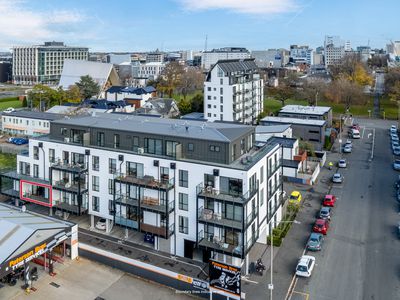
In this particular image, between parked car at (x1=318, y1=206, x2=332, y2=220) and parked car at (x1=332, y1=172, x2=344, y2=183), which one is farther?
parked car at (x1=332, y1=172, x2=344, y2=183)

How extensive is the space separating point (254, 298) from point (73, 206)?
557 inches

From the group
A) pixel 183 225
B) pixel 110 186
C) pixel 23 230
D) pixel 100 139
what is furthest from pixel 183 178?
pixel 23 230

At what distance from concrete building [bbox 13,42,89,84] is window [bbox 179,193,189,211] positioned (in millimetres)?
146949

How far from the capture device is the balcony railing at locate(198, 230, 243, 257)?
21.8 meters

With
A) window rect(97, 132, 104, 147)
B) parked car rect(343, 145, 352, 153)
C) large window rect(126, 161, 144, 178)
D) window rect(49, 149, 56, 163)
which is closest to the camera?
large window rect(126, 161, 144, 178)

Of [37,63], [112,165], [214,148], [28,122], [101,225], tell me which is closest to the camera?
[214,148]

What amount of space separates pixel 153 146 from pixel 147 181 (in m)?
2.44

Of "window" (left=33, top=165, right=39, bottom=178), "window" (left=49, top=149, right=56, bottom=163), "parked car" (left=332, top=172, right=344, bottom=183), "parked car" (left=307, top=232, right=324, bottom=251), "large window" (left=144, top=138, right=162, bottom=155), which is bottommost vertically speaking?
"parked car" (left=307, top=232, right=324, bottom=251)

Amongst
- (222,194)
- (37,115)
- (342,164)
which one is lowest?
(342,164)

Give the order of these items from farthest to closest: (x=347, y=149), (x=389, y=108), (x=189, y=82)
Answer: (x=189, y=82) < (x=389, y=108) < (x=347, y=149)

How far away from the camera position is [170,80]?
310 feet

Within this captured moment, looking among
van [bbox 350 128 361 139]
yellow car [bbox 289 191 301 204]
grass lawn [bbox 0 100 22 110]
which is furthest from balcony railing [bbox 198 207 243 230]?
grass lawn [bbox 0 100 22 110]

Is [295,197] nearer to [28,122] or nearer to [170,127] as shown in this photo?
[170,127]

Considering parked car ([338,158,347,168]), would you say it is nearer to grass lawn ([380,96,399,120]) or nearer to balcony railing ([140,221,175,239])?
balcony railing ([140,221,175,239])
